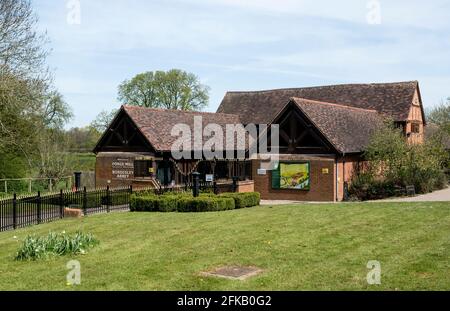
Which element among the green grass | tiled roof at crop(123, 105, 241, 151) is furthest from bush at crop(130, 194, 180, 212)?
tiled roof at crop(123, 105, 241, 151)

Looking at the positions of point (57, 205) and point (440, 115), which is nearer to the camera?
point (57, 205)

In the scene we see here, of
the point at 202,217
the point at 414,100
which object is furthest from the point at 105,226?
the point at 414,100

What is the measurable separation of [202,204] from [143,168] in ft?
35.2

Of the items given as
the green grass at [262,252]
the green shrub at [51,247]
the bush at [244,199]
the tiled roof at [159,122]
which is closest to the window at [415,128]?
the tiled roof at [159,122]

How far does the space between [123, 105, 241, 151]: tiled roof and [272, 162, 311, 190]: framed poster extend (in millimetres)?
5929

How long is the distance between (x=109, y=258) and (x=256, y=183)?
20.3 m

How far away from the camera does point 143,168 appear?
29.8m

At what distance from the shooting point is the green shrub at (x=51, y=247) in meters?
11.0

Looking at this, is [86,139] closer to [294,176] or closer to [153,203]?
[294,176]

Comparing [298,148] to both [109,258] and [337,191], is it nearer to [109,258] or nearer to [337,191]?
[337,191]

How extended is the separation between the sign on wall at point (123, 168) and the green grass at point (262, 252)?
14032 millimetres

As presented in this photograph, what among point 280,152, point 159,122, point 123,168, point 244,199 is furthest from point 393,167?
point 123,168

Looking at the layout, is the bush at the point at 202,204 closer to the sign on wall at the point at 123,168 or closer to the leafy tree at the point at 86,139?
the sign on wall at the point at 123,168

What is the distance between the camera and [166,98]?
70.2 metres
